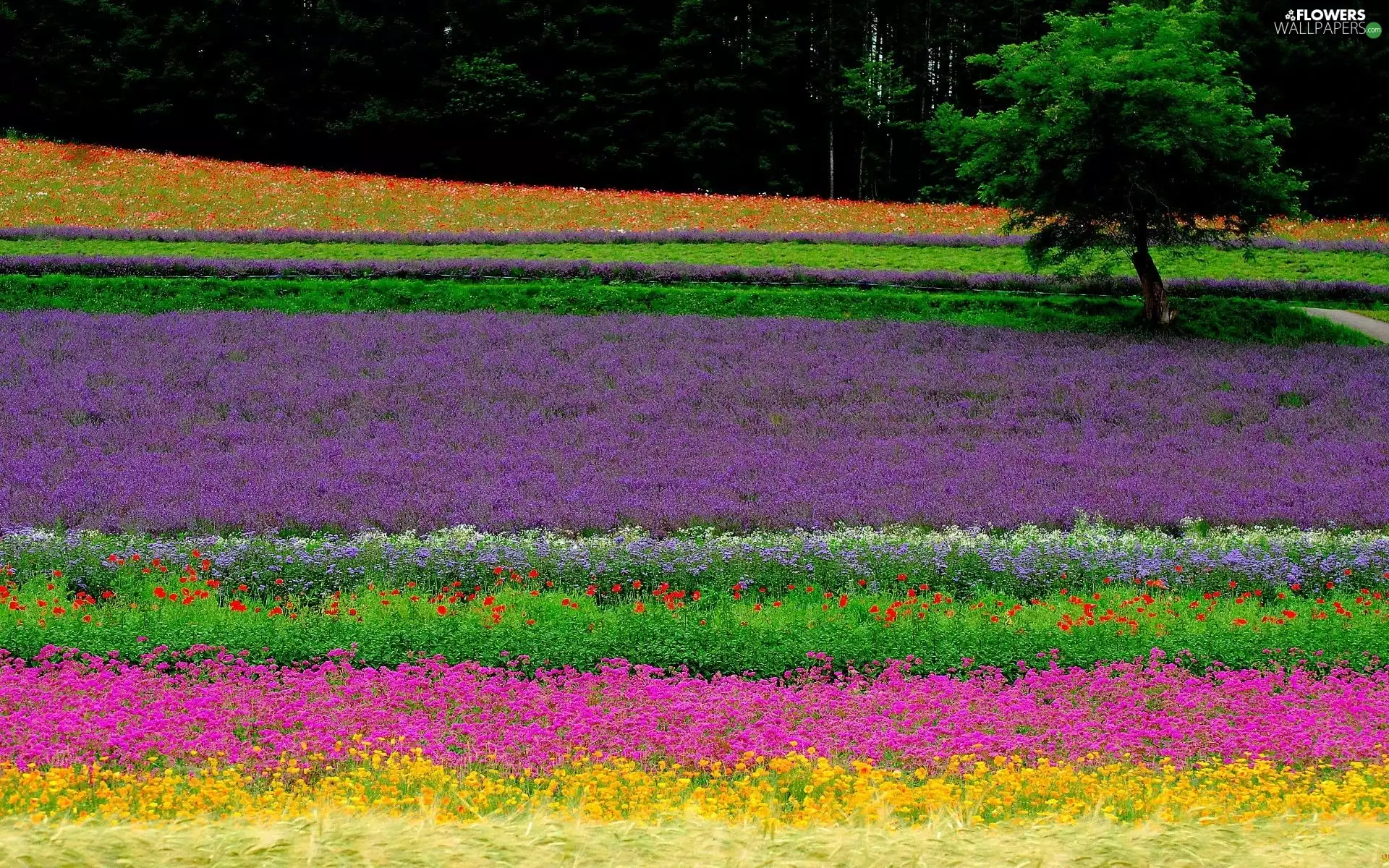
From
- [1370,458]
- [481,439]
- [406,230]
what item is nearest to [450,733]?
[481,439]

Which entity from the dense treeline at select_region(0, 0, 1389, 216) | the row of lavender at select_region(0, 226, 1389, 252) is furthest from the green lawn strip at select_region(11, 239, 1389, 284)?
the dense treeline at select_region(0, 0, 1389, 216)

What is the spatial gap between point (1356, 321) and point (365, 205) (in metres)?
28.8

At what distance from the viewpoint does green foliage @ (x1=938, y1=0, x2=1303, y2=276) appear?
24.4 metres

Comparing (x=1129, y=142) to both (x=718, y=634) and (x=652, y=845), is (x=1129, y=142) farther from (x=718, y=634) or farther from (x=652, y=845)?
(x=652, y=845)

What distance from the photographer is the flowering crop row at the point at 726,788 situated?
5402 mm

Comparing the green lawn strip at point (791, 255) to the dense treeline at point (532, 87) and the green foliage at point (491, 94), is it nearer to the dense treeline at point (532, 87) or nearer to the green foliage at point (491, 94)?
the dense treeline at point (532, 87)

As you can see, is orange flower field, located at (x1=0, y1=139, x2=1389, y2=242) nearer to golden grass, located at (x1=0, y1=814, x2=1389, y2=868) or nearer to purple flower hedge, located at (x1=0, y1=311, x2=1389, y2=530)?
purple flower hedge, located at (x1=0, y1=311, x2=1389, y2=530)

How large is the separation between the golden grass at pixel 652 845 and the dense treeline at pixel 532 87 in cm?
5112

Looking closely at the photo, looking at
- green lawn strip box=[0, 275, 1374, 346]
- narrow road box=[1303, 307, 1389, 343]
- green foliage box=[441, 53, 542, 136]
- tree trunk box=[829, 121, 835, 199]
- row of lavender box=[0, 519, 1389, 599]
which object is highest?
green foliage box=[441, 53, 542, 136]

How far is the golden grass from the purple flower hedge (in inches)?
344

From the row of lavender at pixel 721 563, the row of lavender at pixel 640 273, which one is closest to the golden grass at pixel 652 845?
the row of lavender at pixel 721 563

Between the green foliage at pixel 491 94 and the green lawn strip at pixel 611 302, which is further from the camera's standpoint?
the green foliage at pixel 491 94

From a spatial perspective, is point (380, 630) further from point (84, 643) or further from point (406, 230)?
point (406, 230)

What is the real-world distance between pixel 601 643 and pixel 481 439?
8.66 metres
